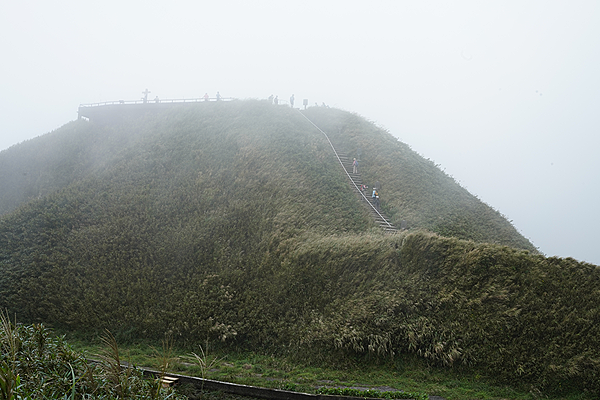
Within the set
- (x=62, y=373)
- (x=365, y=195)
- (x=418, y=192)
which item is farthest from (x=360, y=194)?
(x=62, y=373)

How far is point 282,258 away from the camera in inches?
617

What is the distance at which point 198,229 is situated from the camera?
61.3 ft

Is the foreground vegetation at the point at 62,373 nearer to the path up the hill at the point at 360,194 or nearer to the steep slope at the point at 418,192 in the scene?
the path up the hill at the point at 360,194

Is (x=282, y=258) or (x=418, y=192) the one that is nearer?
(x=282, y=258)

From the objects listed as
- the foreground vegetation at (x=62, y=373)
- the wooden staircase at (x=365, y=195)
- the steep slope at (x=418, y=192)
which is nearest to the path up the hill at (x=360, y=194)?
the wooden staircase at (x=365, y=195)

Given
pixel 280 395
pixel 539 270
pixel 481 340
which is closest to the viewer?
pixel 280 395

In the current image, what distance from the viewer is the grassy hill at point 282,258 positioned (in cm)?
1051

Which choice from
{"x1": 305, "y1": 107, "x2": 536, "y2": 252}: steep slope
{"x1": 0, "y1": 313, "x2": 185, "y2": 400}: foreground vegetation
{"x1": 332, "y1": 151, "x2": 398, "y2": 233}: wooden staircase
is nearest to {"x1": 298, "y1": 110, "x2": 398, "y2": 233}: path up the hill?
{"x1": 332, "y1": 151, "x2": 398, "y2": 233}: wooden staircase

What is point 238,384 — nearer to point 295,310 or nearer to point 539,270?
point 295,310

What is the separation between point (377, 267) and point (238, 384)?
6.68 metres

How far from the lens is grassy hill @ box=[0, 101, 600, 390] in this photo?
1051cm

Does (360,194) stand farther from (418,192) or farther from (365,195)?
(418,192)

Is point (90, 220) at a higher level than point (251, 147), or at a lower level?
lower

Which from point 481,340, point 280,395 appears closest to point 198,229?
point 280,395
